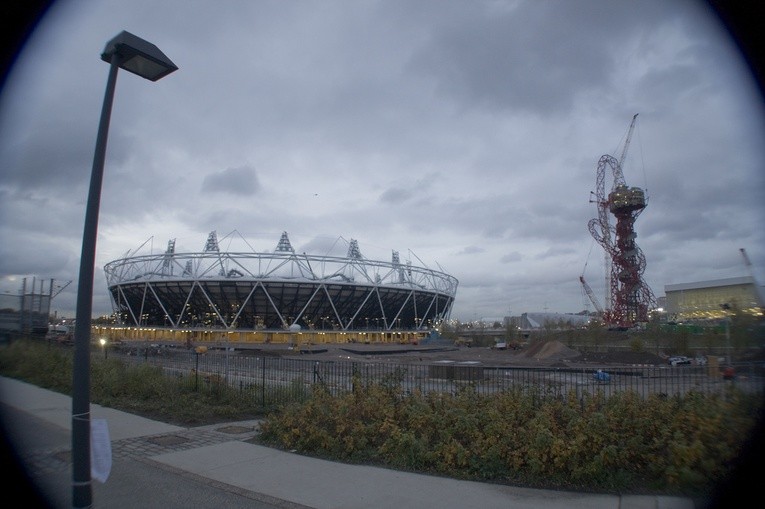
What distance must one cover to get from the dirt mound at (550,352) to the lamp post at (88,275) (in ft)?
136

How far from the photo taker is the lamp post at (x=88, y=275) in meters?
5.26

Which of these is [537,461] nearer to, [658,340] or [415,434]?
[415,434]

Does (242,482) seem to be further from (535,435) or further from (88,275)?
(535,435)

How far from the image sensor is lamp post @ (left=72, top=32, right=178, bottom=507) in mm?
5262

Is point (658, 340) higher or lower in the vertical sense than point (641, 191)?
lower

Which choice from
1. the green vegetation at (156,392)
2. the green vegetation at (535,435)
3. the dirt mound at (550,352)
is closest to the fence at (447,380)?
the green vegetation at (156,392)

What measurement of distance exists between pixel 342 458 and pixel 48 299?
113 ft

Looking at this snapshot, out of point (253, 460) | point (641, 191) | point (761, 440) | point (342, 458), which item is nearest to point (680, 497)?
point (761, 440)

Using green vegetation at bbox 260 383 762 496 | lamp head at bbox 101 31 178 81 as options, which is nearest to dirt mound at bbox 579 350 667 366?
green vegetation at bbox 260 383 762 496

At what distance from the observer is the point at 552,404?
9297 mm

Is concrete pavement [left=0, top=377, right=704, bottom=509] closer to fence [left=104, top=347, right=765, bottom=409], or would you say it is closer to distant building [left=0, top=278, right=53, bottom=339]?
fence [left=104, top=347, right=765, bottom=409]

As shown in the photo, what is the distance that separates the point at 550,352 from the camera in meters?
45.2

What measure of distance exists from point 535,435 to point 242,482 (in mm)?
4274

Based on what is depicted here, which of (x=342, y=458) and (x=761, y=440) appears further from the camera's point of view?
(x=342, y=458)
